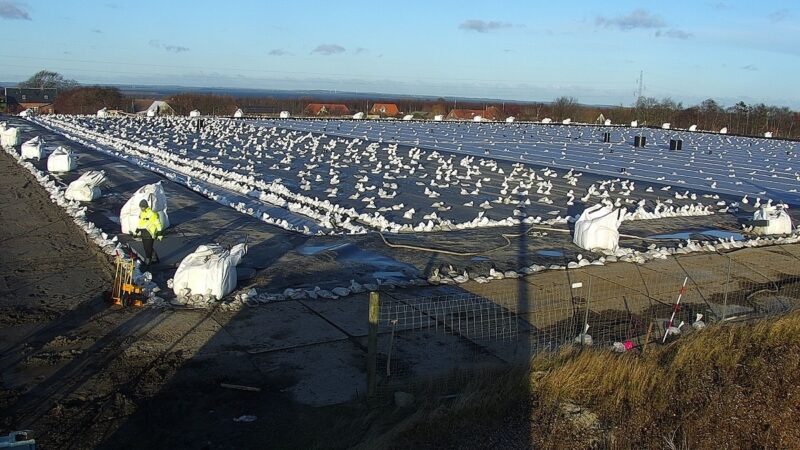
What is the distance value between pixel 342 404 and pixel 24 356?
372 centimetres

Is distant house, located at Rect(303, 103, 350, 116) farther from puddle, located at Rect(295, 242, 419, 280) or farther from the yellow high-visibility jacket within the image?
the yellow high-visibility jacket

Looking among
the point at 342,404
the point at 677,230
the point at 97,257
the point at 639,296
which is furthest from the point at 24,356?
the point at 677,230

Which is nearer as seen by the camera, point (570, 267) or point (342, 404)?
point (342, 404)

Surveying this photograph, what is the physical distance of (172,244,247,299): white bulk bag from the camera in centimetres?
1041

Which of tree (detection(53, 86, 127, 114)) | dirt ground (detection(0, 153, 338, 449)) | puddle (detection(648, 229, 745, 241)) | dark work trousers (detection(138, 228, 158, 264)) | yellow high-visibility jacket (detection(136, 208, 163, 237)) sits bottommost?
dirt ground (detection(0, 153, 338, 449))

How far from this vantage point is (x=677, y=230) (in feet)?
59.2

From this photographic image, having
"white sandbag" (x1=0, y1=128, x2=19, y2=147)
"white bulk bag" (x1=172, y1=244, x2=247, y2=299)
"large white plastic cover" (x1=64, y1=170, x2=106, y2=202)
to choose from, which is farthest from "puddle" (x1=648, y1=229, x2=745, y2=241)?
"white sandbag" (x1=0, y1=128, x2=19, y2=147)

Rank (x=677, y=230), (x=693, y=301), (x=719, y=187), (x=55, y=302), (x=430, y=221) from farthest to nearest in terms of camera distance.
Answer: (x=719, y=187)
(x=677, y=230)
(x=430, y=221)
(x=693, y=301)
(x=55, y=302)

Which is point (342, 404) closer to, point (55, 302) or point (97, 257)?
point (55, 302)

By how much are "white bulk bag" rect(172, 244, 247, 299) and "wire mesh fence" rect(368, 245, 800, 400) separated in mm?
2290

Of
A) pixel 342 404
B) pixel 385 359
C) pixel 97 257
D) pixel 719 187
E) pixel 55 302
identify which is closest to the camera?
pixel 342 404

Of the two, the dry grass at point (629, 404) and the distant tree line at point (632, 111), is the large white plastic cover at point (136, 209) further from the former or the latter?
the distant tree line at point (632, 111)

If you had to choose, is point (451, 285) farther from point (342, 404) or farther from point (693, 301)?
point (342, 404)

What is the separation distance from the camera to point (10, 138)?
32.7 metres
